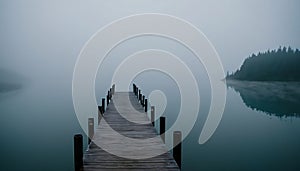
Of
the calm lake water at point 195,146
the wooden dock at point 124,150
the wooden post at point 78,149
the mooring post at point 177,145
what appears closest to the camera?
the wooden post at point 78,149

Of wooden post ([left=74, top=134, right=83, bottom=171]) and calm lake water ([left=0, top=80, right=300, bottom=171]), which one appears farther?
calm lake water ([left=0, top=80, right=300, bottom=171])

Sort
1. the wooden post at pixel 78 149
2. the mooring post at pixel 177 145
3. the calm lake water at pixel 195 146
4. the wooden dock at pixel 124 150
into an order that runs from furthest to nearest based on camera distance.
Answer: the calm lake water at pixel 195 146 < the mooring post at pixel 177 145 < the wooden dock at pixel 124 150 < the wooden post at pixel 78 149

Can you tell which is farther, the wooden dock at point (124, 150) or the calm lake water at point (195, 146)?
the calm lake water at point (195, 146)

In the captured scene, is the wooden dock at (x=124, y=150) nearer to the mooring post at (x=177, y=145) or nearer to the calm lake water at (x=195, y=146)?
the mooring post at (x=177, y=145)

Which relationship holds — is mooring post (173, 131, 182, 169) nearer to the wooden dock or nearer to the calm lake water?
the wooden dock

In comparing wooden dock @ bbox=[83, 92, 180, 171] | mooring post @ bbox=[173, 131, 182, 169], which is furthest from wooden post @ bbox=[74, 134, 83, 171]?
mooring post @ bbox=[173, 131, 182, 169]

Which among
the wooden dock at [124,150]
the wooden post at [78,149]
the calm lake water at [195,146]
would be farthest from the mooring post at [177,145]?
the calm lake water at [195,146]

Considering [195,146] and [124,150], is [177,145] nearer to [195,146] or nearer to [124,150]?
[124,150]

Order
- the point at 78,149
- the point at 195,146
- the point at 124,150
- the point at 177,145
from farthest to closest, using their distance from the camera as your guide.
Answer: the point at 195,146 → the point at 124,150 → the point at 177,145 → the point at 78,149

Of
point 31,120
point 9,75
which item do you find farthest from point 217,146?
point 9,75

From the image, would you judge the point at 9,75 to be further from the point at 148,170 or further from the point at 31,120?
the point at 148,170

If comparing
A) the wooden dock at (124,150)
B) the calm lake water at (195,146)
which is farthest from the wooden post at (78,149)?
the calm lake water at (195,146)

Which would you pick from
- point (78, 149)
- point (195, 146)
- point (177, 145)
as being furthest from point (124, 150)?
point (195, 146)

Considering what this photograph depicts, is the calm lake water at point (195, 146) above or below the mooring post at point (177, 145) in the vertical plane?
below
